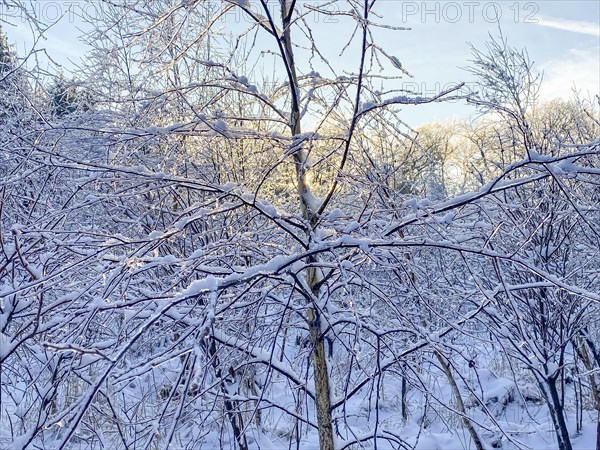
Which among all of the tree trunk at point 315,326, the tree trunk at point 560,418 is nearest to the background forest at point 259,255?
the tree trunk at point 315,326

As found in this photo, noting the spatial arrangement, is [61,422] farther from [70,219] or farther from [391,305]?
[70,219]

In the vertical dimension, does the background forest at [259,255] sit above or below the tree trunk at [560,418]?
above

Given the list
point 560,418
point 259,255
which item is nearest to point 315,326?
point 259,255

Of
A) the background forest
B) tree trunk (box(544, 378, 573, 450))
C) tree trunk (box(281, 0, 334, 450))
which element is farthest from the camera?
tree trunk (box(544, 378, 573, 450))

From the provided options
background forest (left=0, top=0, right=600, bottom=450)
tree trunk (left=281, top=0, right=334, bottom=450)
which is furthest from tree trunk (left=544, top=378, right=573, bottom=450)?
tree trunk (left=281, top=0, right=334, bottom=450)

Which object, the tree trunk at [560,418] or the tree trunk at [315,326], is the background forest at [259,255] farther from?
the tree trunk at [560,418]

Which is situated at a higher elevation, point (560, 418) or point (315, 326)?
point (315, 326)

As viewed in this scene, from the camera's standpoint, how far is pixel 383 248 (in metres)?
2.62

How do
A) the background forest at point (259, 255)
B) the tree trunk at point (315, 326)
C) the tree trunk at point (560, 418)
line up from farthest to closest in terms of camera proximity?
the tree trunk at point (560, 418) < the tree trunk at point (315, 326) < the background forest at point (259, 255)

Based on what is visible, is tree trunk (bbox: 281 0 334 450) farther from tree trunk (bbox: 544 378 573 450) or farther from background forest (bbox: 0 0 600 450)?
tree trunk (bbox: 544 378 573 450)

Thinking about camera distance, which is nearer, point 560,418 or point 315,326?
point 315,326

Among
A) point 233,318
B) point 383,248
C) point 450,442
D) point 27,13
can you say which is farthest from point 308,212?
point 450,442

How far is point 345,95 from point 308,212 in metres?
0.74

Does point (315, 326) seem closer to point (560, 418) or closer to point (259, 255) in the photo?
point (259, 255)
